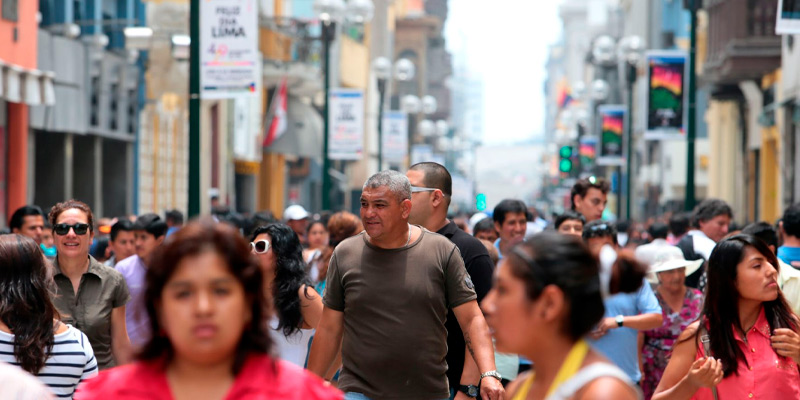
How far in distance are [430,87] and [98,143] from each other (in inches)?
3995

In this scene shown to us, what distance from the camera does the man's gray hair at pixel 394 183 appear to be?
282 inches

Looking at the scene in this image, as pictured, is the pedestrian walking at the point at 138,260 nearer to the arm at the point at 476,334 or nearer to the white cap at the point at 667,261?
the arm at the point at 476,334

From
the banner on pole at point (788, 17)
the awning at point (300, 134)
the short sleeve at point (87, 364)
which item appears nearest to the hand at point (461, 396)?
the short sleeve at point (87, 364)

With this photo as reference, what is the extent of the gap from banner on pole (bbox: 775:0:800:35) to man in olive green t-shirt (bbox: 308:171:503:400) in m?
6.64

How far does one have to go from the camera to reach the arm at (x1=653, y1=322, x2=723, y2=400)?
537 cm

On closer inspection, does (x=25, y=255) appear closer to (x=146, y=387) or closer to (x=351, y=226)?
(x=146, y=387)

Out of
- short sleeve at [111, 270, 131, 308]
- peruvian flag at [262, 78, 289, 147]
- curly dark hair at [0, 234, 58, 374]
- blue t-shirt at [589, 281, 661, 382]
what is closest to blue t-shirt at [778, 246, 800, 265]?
blue t-shirt at [589, 281, 661, 382]

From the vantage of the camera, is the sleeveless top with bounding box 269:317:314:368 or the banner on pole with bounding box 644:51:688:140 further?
the banner on pole with bounding box 644:51:688:140

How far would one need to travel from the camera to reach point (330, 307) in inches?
283

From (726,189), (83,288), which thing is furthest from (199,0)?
(726,189)

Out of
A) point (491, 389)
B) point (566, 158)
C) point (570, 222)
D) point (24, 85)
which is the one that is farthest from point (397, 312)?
point (566, 158)

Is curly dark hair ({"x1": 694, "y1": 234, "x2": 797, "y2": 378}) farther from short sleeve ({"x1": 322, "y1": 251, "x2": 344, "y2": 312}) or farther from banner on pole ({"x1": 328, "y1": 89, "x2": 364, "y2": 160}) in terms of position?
banner on pole ({"x1": 328, "y1": 89, "x2": 364, "y2": 160})

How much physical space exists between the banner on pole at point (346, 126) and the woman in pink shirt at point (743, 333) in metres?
23.0

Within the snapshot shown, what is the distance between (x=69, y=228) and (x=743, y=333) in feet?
12.7
